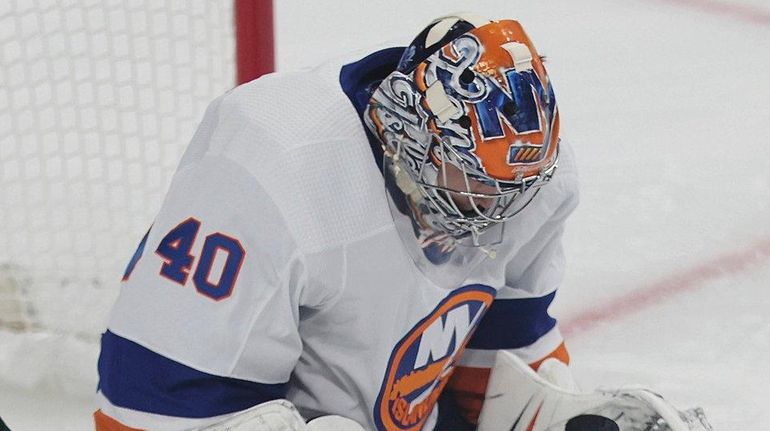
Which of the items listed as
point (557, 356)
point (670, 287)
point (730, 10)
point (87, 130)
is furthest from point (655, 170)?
point (87, 130)

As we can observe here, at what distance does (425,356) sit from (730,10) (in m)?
2.78

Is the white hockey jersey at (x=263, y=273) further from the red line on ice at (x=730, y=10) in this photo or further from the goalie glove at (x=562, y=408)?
the red line on ice at (x=730, y=10)

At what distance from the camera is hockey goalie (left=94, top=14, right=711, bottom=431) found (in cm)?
139

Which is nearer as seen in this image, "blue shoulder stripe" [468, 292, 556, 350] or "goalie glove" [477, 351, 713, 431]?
"goalie glove" [477, 351, 713, 431]

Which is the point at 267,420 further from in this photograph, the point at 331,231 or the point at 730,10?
the point at 730,10

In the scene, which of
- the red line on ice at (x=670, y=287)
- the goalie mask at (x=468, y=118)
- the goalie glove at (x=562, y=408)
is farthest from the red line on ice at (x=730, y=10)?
the goalie mask at (x=468, y=118)

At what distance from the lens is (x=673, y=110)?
11.3 feet

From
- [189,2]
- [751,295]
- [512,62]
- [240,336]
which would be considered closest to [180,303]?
[240,336]

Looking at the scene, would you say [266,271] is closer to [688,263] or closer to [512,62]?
[512,62]

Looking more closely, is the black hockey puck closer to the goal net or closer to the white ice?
the white ice

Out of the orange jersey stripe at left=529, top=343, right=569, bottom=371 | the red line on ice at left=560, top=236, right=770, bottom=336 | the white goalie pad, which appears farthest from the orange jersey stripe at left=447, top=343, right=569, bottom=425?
the red line on ice at left=560, top=236, right=770, bottom=336

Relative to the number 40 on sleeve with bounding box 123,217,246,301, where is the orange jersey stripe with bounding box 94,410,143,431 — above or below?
below

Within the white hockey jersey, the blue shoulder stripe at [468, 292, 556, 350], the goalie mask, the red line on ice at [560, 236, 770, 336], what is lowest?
the red line on ice at [560, 236, 770, 336]

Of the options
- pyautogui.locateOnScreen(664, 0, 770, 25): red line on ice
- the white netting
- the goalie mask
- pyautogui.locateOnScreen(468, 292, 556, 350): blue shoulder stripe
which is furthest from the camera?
pyautogui.locateOnScreen(664, 0, 770, 25): red line on ice
